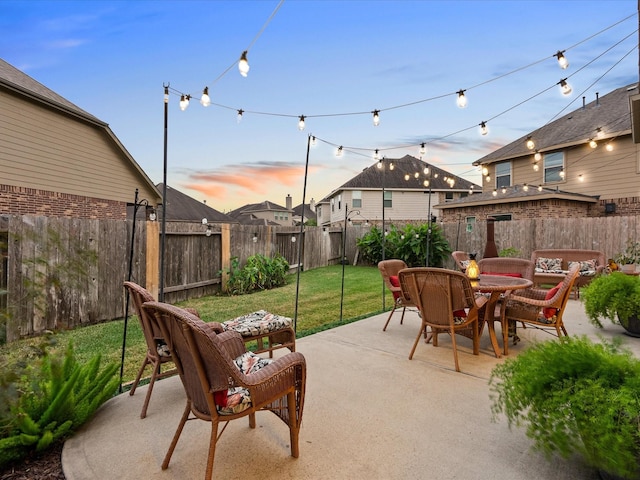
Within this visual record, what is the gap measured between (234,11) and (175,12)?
1.49 m

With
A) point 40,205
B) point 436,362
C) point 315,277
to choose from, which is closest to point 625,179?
point 315,277

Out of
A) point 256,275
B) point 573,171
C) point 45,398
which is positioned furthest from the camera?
point 573,171

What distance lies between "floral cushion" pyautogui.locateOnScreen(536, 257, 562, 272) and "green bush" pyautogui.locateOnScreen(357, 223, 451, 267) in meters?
3.88

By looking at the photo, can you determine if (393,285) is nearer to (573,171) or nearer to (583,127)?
(573,171)

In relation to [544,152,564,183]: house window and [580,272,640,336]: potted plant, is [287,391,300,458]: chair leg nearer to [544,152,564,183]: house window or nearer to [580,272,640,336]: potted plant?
[580,272,640,336]: potted plant

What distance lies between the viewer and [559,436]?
1.66 meters

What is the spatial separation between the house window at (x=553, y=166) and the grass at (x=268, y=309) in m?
7.97

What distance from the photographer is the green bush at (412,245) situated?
1220cm

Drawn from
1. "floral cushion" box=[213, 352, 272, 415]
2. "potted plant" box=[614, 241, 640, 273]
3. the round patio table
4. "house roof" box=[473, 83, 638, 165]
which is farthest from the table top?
"house roof" box=[473, 83, 638, 165]

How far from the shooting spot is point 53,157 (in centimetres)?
959

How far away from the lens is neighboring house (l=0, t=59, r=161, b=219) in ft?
27.6

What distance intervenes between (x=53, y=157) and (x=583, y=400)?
39.0ft

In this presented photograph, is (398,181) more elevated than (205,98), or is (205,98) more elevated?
(398,181)

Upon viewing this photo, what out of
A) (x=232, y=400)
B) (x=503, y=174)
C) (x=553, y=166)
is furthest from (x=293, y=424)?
(x=503, y=174)
